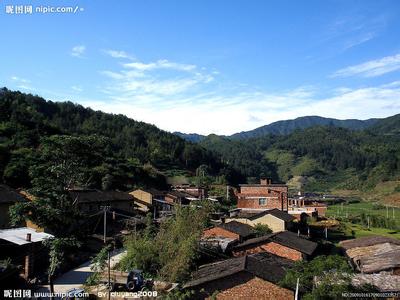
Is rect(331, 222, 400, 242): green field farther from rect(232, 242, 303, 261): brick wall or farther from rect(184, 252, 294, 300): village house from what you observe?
rect(184, 252, 294, 300): village house

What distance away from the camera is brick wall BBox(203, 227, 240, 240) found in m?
33.4

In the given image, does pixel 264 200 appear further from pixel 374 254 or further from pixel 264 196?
pixel 374 254

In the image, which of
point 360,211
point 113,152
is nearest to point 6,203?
point 113,152

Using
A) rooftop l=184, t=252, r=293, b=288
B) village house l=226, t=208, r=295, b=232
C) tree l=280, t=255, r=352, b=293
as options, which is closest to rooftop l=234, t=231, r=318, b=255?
rooftop l=184, t=252, r=293, b=288

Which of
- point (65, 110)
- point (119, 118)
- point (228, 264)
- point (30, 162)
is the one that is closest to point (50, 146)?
point (228, 264)

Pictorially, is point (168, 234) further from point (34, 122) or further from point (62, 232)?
point (34, 122)

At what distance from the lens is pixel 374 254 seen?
95.1ft

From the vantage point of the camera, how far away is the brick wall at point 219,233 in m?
33.4

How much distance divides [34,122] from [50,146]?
53384 mm

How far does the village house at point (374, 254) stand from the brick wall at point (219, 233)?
8.65 metres

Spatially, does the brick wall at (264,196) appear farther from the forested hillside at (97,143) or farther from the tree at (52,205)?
the tree at (52,205)

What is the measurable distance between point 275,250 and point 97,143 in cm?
1546

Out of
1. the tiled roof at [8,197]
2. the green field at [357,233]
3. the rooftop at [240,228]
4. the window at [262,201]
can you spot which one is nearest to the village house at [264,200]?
the window at [262,201]

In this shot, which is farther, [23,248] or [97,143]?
[97,143]
